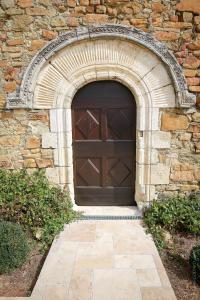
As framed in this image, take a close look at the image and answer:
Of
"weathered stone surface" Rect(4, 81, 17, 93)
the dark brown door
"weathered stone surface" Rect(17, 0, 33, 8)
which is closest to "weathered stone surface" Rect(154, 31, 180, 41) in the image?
the dark brown door

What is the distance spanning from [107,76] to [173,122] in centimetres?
122

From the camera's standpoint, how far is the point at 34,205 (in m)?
3.56

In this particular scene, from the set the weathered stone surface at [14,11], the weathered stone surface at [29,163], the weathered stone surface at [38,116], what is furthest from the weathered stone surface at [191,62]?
the weathered stone surface at [29,163]

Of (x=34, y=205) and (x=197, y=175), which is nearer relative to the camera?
(x=34, y=205)

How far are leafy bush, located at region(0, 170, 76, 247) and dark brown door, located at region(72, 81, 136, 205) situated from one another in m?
0.55

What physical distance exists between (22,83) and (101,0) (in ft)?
5.27

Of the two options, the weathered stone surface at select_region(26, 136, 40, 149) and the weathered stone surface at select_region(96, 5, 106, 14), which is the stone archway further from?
the weathered stone surface at select_region(96, 5, 106, 14)

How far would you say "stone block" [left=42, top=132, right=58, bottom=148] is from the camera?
12.4 feet

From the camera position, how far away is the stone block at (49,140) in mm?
3793

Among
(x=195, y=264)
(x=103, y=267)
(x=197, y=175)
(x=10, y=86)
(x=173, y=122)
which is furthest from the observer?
(x=197, y=175)

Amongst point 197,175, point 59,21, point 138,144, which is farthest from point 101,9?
point 197,175

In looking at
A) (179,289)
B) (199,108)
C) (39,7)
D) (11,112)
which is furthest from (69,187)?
(39,7)

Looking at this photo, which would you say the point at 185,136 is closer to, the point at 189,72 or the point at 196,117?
the point at 196,117

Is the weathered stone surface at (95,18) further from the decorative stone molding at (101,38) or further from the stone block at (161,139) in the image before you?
the stone block at (161,139)
